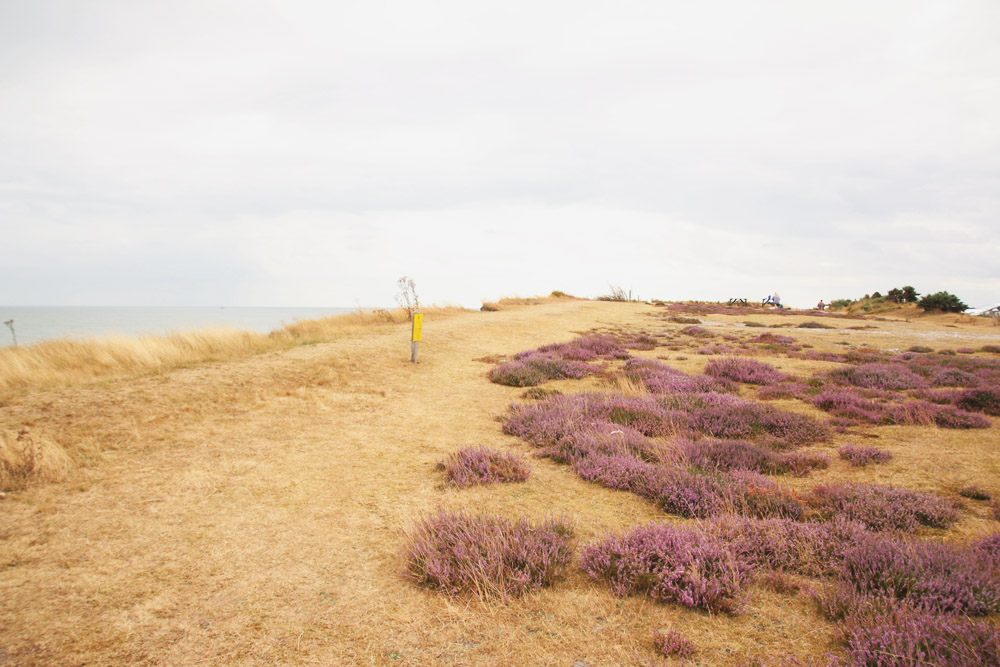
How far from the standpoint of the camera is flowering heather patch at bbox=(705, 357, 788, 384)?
12117 mm

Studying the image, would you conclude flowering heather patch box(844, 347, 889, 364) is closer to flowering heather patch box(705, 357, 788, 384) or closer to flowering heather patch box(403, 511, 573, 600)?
flowering heather patch box(705, 357, 788, 384)

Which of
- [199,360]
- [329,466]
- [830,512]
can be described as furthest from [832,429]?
[199,360]

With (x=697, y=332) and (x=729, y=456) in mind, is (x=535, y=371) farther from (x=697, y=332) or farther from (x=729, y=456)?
(x=697, y=332)

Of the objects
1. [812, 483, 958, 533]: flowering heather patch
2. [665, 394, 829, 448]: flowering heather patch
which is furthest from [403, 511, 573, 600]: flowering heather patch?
[665, 394, 829, 448]: flowering heather patch

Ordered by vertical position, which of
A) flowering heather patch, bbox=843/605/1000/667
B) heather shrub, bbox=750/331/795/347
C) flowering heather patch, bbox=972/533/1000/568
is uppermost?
heather shrub, bbox=750/331/795/347

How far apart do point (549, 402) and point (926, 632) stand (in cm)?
670

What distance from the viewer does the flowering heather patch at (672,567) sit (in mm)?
3344

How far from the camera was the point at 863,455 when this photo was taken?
20.9ft

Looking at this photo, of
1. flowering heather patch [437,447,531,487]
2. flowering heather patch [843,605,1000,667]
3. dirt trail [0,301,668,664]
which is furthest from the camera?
flowering heather patch [437,447,531,487]

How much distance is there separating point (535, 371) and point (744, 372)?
18.5 feet

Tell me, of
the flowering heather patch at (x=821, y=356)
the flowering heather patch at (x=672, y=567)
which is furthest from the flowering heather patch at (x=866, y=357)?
the flowering heather patch at (x=672, y=567)

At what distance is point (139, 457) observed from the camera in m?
6.49

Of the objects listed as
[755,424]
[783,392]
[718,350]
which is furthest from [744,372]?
[718,350]

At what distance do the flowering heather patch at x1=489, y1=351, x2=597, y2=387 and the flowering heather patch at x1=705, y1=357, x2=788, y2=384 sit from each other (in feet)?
11.2
